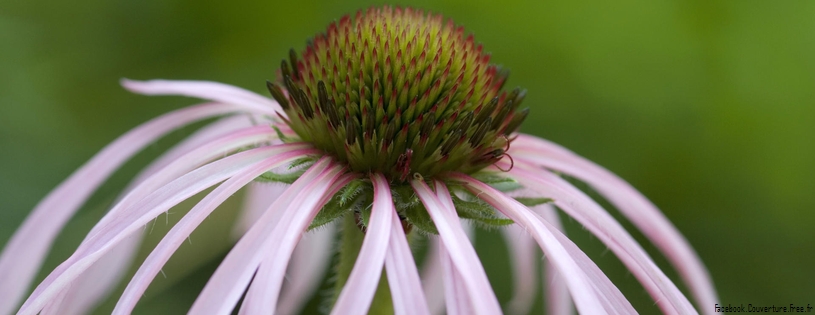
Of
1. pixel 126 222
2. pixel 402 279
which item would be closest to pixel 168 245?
pixel 126 222

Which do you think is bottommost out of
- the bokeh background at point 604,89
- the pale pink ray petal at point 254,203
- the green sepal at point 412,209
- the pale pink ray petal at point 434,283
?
the green sepal at point 412,209

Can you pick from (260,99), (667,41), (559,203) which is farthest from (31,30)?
(667,41)

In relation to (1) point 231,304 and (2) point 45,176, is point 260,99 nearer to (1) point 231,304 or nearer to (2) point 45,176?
(1) point 231,304

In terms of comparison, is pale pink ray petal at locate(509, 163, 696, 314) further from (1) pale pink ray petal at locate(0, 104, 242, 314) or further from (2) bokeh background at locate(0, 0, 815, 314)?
(2) bokeh background at locate(0, 0, 815, 314)

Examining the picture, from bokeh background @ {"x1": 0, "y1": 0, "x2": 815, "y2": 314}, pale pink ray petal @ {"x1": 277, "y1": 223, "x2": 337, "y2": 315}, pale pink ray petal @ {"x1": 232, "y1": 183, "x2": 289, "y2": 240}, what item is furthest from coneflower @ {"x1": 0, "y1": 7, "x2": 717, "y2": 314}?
bokeh background @ {"x1": 0, "y1": 0, "x2": 815, "y2": 314}

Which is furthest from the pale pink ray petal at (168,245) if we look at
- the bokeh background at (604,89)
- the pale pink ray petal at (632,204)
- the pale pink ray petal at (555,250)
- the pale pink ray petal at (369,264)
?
the bokeh background at (604,89)

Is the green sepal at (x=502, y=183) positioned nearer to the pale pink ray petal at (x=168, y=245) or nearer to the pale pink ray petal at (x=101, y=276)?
the pale pink ray petal at (x=168, y=245)

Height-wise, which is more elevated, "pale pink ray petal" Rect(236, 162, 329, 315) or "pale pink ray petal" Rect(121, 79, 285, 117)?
"pale pink ray petal" Rect(121, 79, 285, 117)
